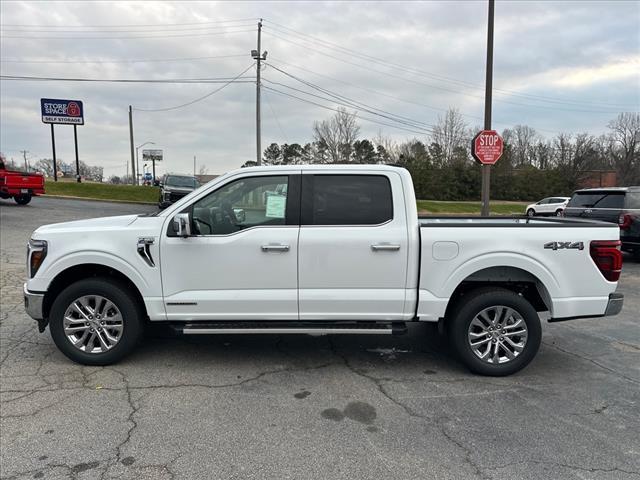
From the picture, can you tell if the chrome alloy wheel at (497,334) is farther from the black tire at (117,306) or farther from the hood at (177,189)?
the hood at (177,189)

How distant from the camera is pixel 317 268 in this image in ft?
13.8

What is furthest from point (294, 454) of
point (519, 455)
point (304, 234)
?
point (304, 234)

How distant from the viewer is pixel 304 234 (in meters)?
4.22

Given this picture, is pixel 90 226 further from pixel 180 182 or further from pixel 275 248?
pixel 180 182

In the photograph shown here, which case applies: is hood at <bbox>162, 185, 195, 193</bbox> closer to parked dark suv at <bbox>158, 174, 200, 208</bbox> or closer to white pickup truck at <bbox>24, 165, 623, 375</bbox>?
parked dark suv at <bbox>158, 174, 200, 208</bbox>

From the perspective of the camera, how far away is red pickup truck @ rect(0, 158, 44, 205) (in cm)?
1958

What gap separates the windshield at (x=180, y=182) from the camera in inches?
882

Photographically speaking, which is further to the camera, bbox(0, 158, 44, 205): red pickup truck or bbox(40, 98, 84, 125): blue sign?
bbox(40, 98, 84, 125): blue sign

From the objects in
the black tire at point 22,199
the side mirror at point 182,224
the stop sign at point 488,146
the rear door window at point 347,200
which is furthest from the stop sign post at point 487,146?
the black tire at point 22,199

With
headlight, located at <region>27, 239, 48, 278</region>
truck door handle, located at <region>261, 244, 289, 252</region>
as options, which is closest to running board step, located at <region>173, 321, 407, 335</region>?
truck door handle, located at <region>261, 244, 289, 252</region>

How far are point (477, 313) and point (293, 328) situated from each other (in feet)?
5.45

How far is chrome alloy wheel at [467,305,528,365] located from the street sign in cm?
8567

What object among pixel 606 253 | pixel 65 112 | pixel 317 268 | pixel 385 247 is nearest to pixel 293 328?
pixel 317 268

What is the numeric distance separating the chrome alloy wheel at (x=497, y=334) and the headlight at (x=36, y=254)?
12.9 feet
